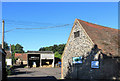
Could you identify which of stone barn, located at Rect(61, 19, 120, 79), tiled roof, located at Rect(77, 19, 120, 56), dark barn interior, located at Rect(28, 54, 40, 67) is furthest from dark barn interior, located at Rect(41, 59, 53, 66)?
tiled roof, located at Rect(77, 19, 120, 56)

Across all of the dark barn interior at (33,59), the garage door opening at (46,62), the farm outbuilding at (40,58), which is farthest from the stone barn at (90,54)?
the garage door opening at (46,62)

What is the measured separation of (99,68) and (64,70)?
793 cm

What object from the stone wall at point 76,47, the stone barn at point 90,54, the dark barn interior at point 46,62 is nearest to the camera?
the stone barn at point 90,54

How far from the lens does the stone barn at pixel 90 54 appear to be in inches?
688

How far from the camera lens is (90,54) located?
19312mm

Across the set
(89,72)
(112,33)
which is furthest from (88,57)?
(112,33)

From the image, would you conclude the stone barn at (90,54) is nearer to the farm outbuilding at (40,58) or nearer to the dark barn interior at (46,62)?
the farm outbuilding at (40,58)

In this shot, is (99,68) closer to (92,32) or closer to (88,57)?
(88,57)

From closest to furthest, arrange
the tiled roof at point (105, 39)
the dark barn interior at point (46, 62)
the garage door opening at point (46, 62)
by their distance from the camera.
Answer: the tiled roof at point (105, 39)
the garage door opening at point (46, 62)
the dark barn interior at point (46, 62)

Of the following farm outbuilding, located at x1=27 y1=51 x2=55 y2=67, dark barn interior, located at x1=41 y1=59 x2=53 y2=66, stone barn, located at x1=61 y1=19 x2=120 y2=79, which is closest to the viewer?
stone barn, located at x1=61 y1=19 x2=120 y2=79

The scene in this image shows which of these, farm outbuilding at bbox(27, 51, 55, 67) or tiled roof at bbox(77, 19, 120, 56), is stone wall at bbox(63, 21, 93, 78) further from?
farm outbuilding at bbox(27, 51, 55, 67)

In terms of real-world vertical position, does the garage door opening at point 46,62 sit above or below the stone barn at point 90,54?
below

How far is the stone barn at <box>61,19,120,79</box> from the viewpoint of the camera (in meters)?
17.5

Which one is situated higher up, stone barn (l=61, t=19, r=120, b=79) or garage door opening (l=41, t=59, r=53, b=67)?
stone barn (l=61, t=19, r=120, b=79)
